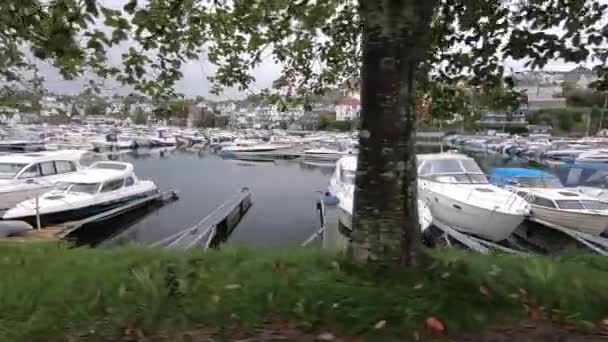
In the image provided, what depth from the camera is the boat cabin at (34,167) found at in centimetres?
2141

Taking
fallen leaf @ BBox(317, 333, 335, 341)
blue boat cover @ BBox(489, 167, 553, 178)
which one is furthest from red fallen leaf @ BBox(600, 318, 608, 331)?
blue boat cover @ BBox(489, 167, 553, 178)

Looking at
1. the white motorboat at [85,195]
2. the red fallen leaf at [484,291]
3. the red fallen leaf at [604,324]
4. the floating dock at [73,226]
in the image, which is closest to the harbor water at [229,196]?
the floating dock at [73,226]

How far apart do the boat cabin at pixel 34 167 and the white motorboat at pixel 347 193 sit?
12.2 metres

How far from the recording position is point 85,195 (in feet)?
64.6

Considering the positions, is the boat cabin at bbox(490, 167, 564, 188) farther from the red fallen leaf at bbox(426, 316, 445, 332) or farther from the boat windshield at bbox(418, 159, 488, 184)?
the red fallen leaf at bbox(426, 316, 445, 332)

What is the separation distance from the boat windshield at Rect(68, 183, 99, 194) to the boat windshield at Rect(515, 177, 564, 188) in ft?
53.3

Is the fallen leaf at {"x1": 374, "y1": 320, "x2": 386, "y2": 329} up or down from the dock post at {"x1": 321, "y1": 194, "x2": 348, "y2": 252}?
up

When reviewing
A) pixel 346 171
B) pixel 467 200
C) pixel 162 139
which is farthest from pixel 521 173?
pixel 162 139

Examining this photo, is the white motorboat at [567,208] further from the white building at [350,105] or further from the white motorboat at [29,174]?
the white motorboat at [29,174]

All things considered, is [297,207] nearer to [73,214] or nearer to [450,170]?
[450,170]

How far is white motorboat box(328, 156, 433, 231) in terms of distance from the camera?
15445 mm

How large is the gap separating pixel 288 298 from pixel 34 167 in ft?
70.8

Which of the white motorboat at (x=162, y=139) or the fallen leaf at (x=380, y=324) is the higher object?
the fallen leaf at (x=380, y=324)

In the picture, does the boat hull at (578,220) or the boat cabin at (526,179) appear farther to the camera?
the boat cabin at (526,179)
